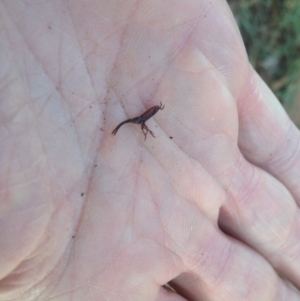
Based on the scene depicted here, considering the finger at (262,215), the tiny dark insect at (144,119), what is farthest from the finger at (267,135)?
the tiny dark insect at (144,119)

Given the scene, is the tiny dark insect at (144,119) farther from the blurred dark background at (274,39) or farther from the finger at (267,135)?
the blurred dark background at (274,39)

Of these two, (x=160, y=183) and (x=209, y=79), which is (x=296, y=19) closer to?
(x=209, y=79)

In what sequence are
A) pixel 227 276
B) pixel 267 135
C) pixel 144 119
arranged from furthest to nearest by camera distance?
pixel 267 135 → pixel 227 276 → pixel 144 119

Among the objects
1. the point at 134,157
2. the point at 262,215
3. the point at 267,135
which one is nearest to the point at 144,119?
the point at 134,157

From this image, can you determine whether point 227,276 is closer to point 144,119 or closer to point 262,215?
point 262,215

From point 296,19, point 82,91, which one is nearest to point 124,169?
point 82,91

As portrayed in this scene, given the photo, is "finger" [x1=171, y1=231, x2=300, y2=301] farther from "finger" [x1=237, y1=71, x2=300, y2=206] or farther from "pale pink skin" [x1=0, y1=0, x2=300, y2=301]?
"finger" [x1=237, y1=71, x2=300, y2=206]
